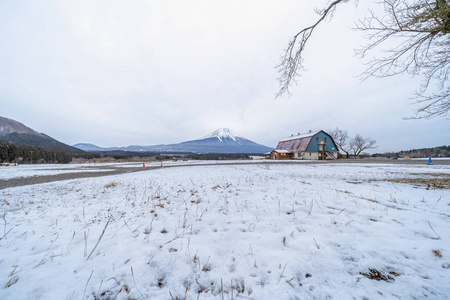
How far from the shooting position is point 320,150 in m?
43.4

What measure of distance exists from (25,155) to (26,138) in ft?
343

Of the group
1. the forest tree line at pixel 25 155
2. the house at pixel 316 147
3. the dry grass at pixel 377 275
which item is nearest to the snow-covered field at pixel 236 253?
the dry grass at pixel 377 275

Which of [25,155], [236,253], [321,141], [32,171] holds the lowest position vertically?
[32,171]

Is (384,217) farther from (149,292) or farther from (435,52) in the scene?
(435,52)

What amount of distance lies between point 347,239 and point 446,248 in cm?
113

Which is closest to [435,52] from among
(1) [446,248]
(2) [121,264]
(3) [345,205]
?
(3) [345,205]

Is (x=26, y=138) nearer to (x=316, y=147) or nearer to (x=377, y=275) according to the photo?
(x=316, y=147)

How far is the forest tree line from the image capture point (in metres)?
38.8

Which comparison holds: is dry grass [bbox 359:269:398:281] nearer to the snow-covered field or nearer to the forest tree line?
the snow-covered field

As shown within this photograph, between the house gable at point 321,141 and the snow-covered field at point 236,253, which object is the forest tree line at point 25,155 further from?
the house gable at point 321,141

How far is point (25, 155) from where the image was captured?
42.2m

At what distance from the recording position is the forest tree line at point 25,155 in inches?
1526

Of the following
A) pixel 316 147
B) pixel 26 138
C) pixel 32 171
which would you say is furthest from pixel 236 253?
pixel 26 138

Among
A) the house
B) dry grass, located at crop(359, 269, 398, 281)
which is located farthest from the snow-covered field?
the house
